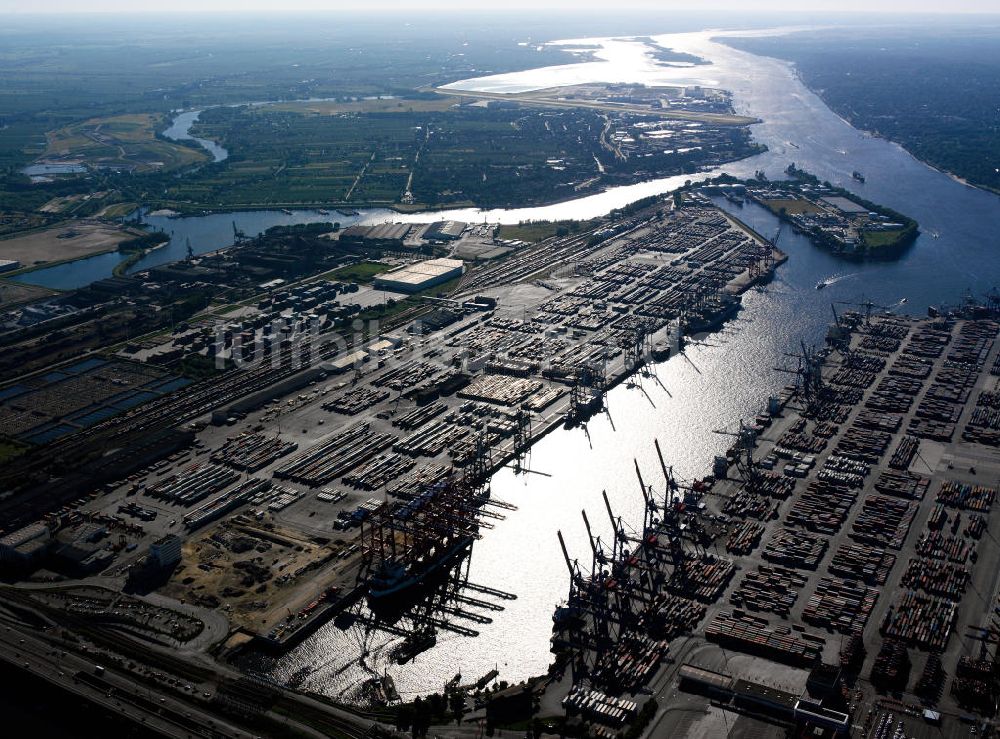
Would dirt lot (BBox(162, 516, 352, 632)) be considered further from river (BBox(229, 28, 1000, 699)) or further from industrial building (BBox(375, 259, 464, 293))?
industrial building (BBox(375, 259, 464, 293))

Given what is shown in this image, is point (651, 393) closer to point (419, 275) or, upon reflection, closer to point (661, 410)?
point (661, 410)

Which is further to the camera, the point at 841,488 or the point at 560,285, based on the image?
the point at 560,285

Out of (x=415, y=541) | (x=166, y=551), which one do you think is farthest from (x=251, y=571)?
(x=415, y=541)

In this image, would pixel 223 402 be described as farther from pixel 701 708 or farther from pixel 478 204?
pixel 478 204

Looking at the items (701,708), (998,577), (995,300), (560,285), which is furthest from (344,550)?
(995,300)

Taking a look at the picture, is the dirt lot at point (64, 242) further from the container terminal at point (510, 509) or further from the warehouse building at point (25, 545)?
the warehouse building at point (25, 545)

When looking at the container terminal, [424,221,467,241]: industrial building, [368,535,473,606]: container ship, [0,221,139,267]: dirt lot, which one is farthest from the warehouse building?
[424,221,467,241]: industrial building

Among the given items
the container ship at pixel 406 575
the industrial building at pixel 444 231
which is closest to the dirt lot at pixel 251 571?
the container ship at pixel 406 575

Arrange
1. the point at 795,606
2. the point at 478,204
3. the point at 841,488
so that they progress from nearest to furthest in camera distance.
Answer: the point at 795,606, the point at 841,488, the point at 478,204
